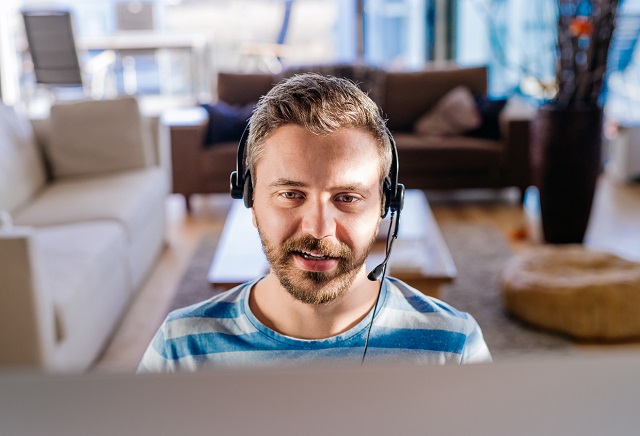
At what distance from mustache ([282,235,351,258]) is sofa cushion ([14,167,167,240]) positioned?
62cm

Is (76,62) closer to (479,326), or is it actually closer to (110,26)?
(110,26)

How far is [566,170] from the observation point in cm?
249

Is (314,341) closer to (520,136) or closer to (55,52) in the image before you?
(520,136)

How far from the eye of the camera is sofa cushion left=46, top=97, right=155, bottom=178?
1116 mm

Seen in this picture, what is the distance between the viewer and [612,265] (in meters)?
1.97

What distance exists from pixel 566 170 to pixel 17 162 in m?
1.80

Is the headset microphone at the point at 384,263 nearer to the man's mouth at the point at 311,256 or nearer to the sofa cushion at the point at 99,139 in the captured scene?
the man's mouth at the point at 311,256

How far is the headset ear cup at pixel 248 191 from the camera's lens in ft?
1.31

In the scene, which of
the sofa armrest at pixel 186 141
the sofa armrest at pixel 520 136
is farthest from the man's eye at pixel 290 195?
the sofa armrest at pixel 520 136

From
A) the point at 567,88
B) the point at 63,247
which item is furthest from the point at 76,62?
the point at 63,247

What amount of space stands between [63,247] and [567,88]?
1.69 metres

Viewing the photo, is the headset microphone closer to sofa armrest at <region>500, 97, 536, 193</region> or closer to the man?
the man

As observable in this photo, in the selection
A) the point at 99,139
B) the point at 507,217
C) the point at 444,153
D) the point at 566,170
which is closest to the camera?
the point at 99,139

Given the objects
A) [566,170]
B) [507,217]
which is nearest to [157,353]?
[507,217]
